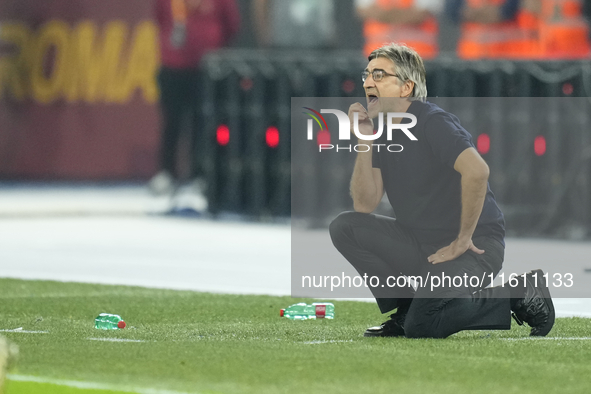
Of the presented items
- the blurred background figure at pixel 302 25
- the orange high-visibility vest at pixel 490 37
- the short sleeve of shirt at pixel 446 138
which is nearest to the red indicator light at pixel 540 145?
the orange high-visibility vest at pixel 490 37

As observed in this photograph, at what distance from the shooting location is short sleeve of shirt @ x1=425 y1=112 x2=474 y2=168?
17.6ft

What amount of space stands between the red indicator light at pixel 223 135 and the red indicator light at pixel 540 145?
327cm

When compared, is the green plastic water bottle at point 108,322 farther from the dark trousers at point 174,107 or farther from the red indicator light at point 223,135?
the dark trousers at point 174,107

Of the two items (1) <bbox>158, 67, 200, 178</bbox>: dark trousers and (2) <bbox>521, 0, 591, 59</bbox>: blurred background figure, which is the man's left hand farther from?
(1) <bbox>158, 67, 200, 178</bbox>: dark trousers

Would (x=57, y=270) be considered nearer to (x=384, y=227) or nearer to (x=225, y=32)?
(x=384, y=227)

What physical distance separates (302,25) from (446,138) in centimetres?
1023

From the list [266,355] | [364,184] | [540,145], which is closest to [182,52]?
[540,145]

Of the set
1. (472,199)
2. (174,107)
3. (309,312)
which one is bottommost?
(309,312)

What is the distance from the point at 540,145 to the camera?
11.5 m

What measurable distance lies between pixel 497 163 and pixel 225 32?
4.15m

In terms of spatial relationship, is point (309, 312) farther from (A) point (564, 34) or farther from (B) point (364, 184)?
(A) point (564, 34)

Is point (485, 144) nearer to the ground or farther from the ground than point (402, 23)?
nearer to the ground

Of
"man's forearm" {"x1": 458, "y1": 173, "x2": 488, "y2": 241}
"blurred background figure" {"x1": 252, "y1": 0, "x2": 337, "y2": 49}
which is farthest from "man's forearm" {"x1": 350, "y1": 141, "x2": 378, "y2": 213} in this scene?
"blurred background figure" {"x1": 252, "y1": 0, "x2": 337, "y2": 49}

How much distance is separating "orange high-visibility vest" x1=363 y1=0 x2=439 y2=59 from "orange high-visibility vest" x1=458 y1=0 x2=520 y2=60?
378 mm
